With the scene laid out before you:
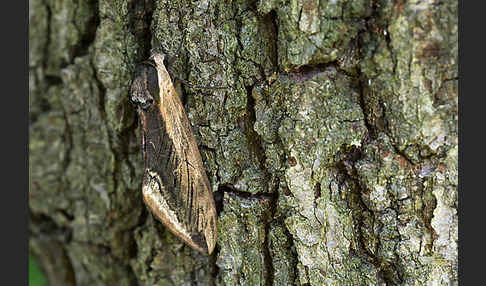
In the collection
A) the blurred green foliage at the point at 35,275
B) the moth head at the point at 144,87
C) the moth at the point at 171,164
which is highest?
the moth head at the point at 144,87

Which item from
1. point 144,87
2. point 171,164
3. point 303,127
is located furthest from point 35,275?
point 303,127

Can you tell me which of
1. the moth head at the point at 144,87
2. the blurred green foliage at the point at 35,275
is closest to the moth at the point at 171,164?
the moth head at the point at 144,87

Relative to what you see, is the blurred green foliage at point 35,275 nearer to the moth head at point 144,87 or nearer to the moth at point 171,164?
the moth at point 171,164

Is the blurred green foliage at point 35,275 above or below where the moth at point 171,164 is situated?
below

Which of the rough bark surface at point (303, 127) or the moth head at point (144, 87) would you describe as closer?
the rough bark surface at point (303, 127)

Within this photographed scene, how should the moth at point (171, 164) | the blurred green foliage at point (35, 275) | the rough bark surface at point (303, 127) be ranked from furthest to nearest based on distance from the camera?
1. the blurred green foliage at point (35, 275)
2. the moth at point (171, 164)
3. the rough bark surface at point (303, 127)

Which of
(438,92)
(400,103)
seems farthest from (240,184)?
(438,92)

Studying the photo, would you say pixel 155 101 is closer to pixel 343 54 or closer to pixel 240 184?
pixel 240 184

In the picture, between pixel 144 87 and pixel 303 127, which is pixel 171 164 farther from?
pixel 303 127
